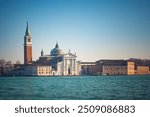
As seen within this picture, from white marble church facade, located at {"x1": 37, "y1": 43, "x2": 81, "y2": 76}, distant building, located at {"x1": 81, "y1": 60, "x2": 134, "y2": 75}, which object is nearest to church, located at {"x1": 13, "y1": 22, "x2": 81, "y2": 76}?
white marble church facade, located at {"x1": 37, "y1": 43, "x2": 81, "y2": 76}

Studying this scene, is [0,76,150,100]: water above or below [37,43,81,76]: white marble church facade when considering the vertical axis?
below

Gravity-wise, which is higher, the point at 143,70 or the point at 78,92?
the point at 143,70

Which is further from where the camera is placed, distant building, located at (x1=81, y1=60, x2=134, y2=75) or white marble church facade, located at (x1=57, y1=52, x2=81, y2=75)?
white marble church facade, located at (x1=57, y1=52, x2=81, y2=75)

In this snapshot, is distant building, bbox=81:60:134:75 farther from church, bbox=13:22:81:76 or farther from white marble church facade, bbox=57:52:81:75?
church, bbox=13:22:81:76

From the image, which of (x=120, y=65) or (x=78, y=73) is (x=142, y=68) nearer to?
(x=120, y=65)

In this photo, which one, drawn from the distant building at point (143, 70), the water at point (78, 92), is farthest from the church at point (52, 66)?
the water at point (78, 92)

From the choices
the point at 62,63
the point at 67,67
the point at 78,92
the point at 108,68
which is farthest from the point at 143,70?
the point at 78,92

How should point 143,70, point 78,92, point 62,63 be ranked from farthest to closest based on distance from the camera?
point 62,63 < point 143,70 < point 78,92

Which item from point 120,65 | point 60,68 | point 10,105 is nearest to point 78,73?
point 60,68

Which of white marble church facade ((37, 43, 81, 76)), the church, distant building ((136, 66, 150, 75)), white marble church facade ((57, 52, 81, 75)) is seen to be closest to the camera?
distant building ((136, 66, 150, 75))

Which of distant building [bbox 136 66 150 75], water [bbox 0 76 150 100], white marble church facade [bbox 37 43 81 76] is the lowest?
water [bbox 0 76 150 100]

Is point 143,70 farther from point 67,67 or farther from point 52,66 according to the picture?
point 52,66
